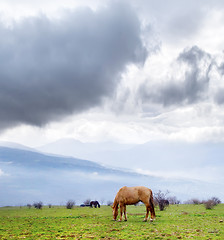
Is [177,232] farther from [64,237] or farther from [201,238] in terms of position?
[64,237]

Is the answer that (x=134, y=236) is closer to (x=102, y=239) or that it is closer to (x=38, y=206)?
(x=102, y=239)

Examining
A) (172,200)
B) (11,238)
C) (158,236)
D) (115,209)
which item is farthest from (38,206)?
(158,236)

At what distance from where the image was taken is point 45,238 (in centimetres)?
1456

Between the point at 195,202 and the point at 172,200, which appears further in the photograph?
the point at 172,200

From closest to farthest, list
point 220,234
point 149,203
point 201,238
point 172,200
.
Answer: point 201,238 → point 220,234 → point 149,203 → point 172,200

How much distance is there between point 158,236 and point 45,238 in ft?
20.1

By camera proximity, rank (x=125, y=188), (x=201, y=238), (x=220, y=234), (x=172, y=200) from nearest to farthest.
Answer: (x=201, y=238) → (x=220, y=234) → (x=125, y=188) → (x=172, y=200)

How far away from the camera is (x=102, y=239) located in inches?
538

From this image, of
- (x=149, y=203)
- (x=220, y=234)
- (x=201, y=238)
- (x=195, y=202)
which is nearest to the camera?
(x=201, y=238)

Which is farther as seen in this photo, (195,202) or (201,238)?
(195,202)

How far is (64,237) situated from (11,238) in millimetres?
3092

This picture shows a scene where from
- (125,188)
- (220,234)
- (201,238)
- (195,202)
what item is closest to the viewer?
(201,238)

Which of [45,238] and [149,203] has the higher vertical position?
[149,203]

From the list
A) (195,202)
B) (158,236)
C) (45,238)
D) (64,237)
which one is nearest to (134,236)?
(158,236)
